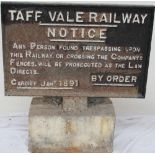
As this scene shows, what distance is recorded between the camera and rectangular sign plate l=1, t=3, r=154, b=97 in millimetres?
2166

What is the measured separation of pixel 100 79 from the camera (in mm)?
2324

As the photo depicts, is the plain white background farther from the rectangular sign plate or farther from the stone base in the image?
the rectangular sign plate

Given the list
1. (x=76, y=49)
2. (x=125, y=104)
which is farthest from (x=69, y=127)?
(x=125, y=104)

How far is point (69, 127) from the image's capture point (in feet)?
7.94

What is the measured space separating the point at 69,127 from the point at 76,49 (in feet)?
1.43

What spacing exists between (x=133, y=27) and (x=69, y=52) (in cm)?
33

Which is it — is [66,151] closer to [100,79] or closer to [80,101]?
[80,101]

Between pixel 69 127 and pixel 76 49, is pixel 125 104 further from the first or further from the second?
pixel 76 49

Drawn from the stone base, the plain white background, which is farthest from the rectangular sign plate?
the plain white background

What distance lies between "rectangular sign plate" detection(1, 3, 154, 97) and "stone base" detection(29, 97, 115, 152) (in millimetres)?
122

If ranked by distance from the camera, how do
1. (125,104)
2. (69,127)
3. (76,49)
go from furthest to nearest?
1. (125,104)
2. (69,127)
3. (76,49)

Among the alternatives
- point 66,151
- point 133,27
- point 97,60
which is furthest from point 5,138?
point 133,27

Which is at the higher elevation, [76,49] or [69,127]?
[76,49]

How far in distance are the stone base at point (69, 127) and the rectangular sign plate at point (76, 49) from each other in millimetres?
122
